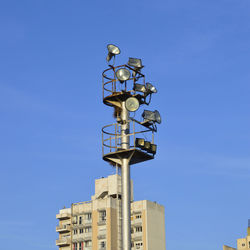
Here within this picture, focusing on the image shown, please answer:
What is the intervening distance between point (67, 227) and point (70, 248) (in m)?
5.05

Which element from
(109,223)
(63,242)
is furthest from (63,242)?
(109,223)

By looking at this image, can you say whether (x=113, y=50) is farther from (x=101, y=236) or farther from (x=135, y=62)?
(x=101, y=236)

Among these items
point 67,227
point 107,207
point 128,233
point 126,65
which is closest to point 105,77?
point 126,65

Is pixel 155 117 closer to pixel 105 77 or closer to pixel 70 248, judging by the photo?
pixel 105 77

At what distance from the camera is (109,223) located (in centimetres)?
13662

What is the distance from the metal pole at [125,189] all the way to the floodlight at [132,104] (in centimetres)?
89

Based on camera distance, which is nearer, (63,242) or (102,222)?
(102,222)

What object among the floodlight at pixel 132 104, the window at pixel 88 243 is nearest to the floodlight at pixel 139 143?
the floodlight at pixel 132 104

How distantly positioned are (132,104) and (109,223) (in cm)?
9709

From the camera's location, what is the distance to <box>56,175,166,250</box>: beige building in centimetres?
13725

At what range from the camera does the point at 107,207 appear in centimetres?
13712

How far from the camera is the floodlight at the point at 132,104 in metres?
42.4

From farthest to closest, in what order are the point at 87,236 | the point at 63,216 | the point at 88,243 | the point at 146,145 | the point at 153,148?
1. the point at 63,216
2. the point at 87,236
3. the point at 88,243
4. the point at 153,148
5. the point at 146,145

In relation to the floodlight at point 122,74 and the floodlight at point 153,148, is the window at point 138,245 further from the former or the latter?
the floodlight at point 122,74
